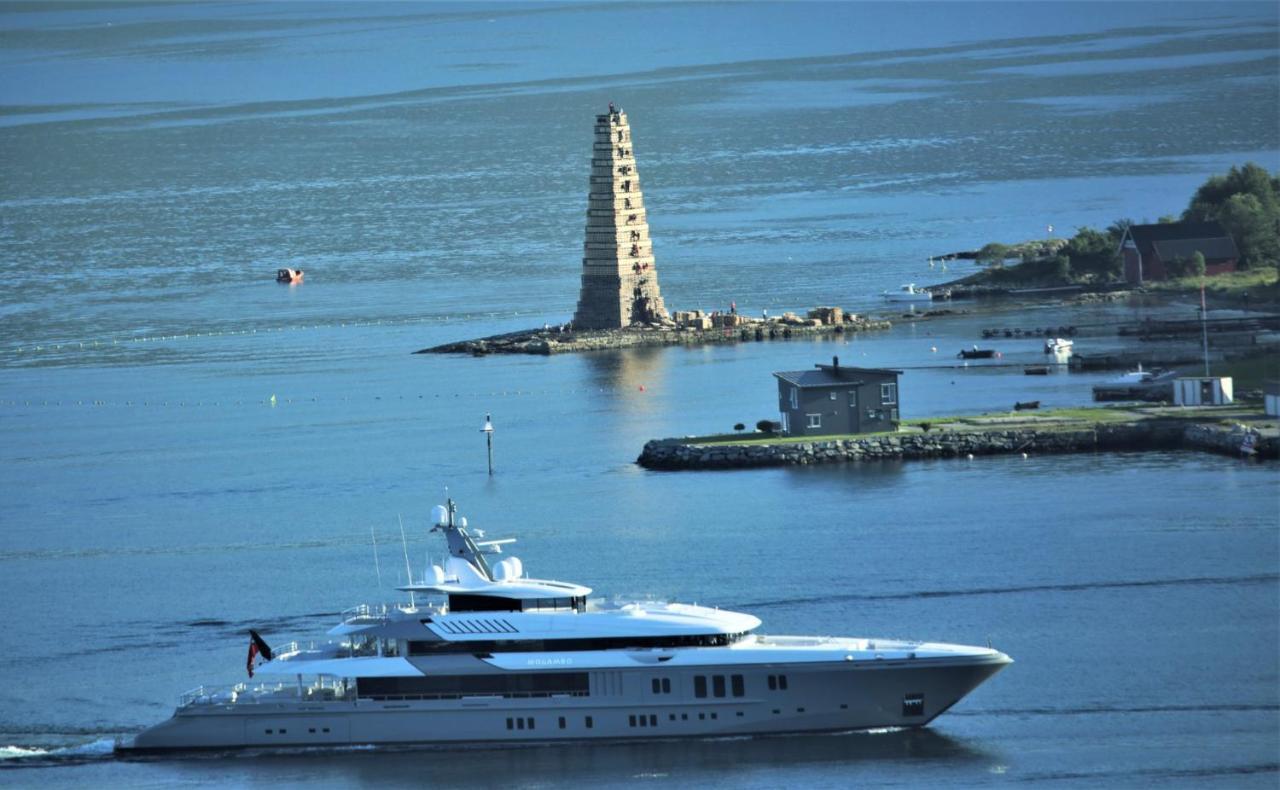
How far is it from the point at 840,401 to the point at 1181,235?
42918mm

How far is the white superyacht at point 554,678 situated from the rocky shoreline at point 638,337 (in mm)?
58576

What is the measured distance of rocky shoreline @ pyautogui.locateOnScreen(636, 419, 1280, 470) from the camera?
66.9 metres

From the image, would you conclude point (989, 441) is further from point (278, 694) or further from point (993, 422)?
point (278, 694)

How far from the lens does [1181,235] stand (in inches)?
4237

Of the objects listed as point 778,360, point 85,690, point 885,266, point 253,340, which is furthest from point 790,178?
point 85,690

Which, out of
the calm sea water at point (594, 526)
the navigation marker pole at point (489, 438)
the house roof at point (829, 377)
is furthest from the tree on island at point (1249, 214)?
the navigation marker pole at point (489, 438)

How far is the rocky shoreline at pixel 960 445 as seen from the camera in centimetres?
6694

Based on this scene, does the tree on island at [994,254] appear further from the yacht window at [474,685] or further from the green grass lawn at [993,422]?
the yacht window at [474,685]

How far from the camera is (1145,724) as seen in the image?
41.1 meters

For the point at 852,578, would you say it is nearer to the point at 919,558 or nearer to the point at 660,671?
the point at 919,558

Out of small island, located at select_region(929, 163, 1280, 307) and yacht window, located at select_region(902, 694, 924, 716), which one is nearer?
yacht window, located at select_region(902, 694, 924, 716)

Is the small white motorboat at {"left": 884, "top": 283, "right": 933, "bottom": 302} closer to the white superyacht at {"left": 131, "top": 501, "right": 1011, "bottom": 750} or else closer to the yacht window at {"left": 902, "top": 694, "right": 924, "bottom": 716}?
the white superyacht at {"left": 131, "top": 501, "right": 1011, "bottom": 750}

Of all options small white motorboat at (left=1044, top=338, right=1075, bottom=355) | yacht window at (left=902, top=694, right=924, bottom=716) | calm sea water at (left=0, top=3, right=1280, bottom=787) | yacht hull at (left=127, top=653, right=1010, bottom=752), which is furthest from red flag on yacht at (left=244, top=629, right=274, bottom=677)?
small white motorboat at (left=1044, top=338, right=1075, bottom=355)

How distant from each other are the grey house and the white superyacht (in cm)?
2745
